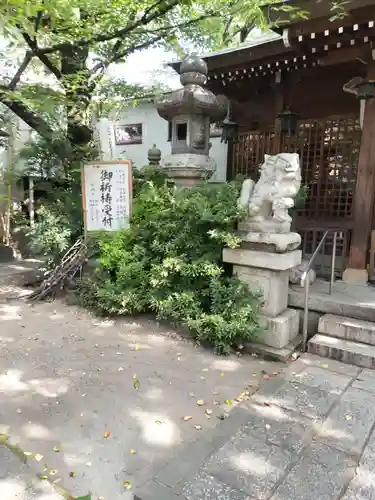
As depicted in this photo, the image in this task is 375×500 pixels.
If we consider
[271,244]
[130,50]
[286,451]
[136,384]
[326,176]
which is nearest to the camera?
[286,451]

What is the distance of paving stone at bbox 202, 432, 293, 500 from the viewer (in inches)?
90.2

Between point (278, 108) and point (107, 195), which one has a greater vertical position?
point (278, 108)

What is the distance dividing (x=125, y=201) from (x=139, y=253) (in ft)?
3.42

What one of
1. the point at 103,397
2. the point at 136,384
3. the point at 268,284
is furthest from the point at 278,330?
the point at 103,397

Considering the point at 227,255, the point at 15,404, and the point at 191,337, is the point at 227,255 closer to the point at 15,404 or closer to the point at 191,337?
the point at 191,337

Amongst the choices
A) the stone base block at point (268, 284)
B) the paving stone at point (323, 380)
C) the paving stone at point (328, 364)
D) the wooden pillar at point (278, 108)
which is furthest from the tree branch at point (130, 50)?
the paving stone at point (323, 380)

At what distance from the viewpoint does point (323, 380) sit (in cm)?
368

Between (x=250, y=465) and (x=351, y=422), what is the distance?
1075 mm

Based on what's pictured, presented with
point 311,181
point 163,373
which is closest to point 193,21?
point 311,181

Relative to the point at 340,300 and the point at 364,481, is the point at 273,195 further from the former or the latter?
the point at 364,481

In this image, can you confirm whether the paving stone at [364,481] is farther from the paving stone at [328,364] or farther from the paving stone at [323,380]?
the paving stone at [328,364]

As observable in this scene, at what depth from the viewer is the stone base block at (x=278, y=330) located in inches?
169

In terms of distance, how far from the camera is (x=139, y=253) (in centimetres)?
532

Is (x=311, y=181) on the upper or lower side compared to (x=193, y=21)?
A: lower
